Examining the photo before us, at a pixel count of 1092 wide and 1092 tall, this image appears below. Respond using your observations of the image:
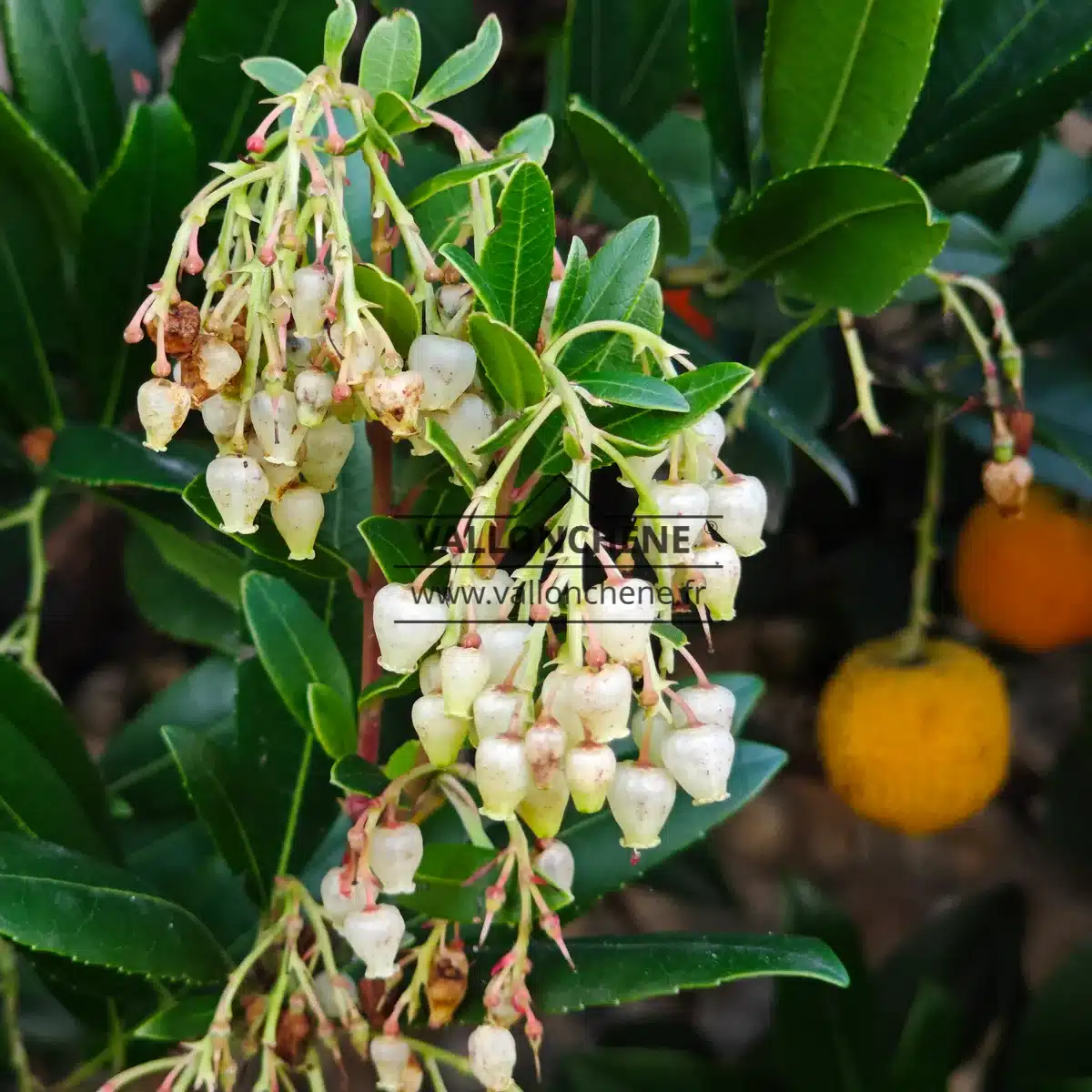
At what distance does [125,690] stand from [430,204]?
108 centimetres

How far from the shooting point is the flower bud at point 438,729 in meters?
0.43

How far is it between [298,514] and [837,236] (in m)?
0.37

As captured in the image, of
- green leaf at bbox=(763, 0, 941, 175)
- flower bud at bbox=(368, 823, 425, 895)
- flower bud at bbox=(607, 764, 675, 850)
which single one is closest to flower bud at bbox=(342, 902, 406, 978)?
flower bud at bbox=(368, 823, 425, 895)

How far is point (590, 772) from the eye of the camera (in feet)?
1.33

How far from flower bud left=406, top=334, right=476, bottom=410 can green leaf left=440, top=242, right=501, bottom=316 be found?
18 mm

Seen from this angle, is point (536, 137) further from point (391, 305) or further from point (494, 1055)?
point (494, 1055)

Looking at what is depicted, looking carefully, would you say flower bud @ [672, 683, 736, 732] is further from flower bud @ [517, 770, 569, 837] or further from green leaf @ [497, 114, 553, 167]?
green leaf @ [497, 114, 553, 167]

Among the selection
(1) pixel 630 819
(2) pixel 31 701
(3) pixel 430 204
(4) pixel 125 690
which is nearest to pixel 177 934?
(2) pixel 31 701

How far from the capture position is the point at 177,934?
63 centimetres

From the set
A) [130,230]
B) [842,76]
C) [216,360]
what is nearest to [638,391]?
[216,360]

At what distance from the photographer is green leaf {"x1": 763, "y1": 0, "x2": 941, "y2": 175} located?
2.12 feet

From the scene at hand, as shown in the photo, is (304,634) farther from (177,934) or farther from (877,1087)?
(877,1087)

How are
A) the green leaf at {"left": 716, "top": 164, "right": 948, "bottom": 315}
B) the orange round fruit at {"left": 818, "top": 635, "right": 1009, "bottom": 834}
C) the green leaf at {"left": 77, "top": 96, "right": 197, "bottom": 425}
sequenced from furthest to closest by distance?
the orange round fruit at {"left": 818, "top": 635, "right": 1009, "bottom": 834} → the green leaf at {"left": 77, "top": 96, "right": 197, "bottom": 425} → the green leaf at {"left": 716, "top": 164, "right": 948, "bottom": 315}

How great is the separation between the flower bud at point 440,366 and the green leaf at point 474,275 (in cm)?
2
